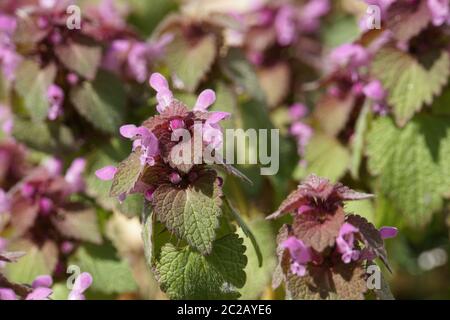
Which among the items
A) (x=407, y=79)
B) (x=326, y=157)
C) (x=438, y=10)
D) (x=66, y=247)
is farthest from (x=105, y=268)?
(x=438, y=10)

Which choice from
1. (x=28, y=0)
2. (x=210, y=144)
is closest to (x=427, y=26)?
(x=210, y=144)

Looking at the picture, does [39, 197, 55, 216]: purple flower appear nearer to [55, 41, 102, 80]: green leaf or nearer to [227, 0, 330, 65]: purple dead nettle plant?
[55, 41, 102, 80]: green leaf

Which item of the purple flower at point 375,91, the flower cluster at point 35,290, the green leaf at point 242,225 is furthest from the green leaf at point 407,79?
the flower cluster at point 35,290

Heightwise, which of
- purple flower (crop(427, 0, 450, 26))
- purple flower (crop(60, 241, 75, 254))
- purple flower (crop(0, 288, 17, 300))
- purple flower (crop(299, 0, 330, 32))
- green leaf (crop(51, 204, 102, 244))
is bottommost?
purple flower (crop(0, 288, 17, 300))

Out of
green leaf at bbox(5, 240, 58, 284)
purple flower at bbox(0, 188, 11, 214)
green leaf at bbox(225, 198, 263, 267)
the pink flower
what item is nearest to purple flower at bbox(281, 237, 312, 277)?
green leaf at bbox(225, 198, 263, 267)

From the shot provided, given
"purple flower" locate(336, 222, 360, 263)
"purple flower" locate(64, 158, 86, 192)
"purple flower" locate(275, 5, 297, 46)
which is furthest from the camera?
"purple flower" locate(275, 5, 297, 46)

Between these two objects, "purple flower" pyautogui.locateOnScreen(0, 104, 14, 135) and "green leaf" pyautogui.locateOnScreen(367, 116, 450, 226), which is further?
"purple flower" pyautogui.locateOnScreen(0, 104, 14, 135)
